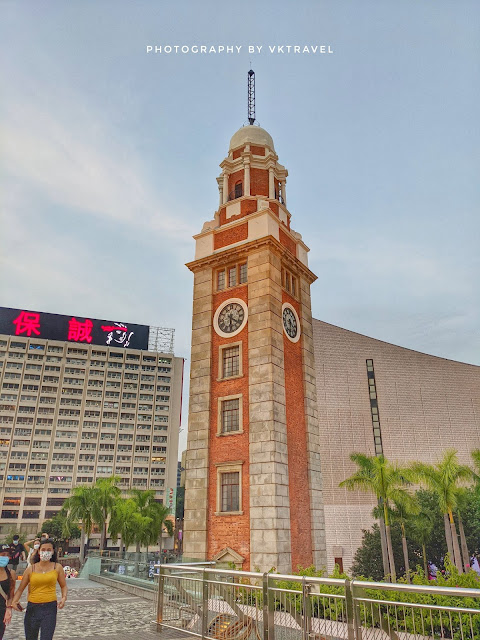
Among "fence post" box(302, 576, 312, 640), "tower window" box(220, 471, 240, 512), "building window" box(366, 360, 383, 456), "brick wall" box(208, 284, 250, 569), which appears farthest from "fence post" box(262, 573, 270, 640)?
"building window" box(366, 360, 383, 456)

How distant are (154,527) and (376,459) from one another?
24738 millimetres

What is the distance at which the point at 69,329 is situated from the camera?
83.6 metres

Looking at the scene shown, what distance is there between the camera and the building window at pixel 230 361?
22172 mm

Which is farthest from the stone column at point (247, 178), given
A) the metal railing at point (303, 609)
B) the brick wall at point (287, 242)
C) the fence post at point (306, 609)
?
the fence post at point (306, 609)

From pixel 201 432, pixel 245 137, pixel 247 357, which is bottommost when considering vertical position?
pixel 201 432

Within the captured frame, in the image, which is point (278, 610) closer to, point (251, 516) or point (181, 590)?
point (181, 590)

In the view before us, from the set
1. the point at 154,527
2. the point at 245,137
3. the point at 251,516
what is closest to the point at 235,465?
the point at 251,516

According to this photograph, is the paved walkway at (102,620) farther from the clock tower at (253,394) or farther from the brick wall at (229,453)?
the clock tower at (253,394)

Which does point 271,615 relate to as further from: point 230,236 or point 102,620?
point 230,236

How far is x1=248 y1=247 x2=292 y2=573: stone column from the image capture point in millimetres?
18297

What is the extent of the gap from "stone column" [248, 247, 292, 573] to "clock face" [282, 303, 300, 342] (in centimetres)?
91

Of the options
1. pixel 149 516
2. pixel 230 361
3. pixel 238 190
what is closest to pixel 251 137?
pixel 238 190

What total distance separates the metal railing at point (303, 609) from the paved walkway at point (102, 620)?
29.7 inches

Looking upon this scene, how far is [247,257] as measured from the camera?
77.3 ft
